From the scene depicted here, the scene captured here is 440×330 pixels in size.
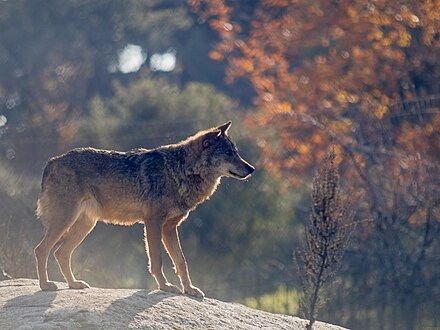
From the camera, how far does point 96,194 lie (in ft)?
36.7

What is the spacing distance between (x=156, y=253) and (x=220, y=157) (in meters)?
1.36

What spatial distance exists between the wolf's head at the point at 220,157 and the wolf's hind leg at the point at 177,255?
73 centimetres

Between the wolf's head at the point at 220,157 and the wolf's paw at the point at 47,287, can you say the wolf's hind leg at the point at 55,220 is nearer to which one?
the wolf's paw at the point at 47,287

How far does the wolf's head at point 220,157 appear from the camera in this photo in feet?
38.1

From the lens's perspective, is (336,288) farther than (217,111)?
No

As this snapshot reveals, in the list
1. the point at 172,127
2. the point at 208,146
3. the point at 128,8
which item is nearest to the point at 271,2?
the point at 172,127

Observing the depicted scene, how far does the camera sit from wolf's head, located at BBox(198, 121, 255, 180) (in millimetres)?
11602

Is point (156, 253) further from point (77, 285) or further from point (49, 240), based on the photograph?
point (49, 240)

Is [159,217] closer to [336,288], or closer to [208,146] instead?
[208,146]

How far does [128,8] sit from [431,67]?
65.8 feet

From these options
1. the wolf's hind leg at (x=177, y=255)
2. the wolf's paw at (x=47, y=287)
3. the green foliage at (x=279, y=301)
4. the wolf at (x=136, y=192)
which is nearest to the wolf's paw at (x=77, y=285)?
the wolf at (x=136, y=192)

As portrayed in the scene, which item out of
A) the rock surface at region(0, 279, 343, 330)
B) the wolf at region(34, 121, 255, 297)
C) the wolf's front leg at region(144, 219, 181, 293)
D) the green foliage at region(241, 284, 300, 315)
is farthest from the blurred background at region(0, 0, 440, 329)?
the rock surface at region(0, 279, 343, 330)

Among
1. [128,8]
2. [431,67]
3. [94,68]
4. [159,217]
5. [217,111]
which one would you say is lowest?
[94,68]

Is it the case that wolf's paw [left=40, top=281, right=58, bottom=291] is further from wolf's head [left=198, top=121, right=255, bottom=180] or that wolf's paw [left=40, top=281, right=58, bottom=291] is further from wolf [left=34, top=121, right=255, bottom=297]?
wolf's head [left=198, top=121, right=255, bottom=180]
